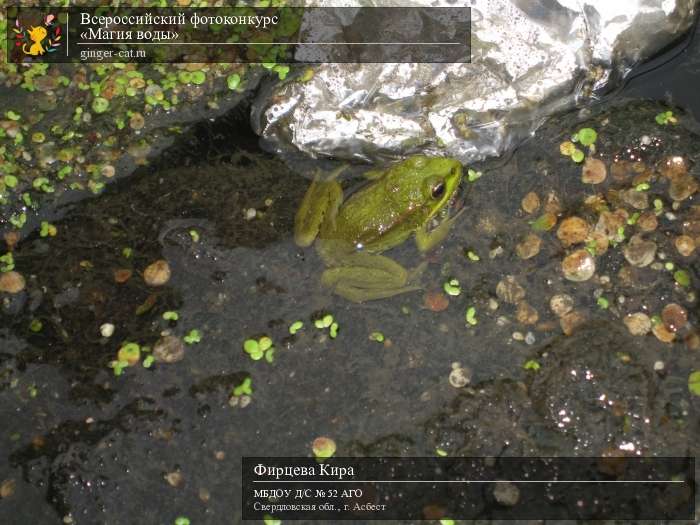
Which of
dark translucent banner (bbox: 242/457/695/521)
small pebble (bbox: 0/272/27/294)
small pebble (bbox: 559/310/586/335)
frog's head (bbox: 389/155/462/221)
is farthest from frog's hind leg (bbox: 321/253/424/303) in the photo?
small pebble (bbox: 0/272/27/294)

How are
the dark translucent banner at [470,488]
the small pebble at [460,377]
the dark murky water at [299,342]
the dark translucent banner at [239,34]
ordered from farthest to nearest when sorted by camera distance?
the dark translucent banner at [239,34] < the small pebble at [460,377] < the dark murky water at [299,342] < the dark translucent banner at [470,488]

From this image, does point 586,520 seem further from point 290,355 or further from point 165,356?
point 165,356

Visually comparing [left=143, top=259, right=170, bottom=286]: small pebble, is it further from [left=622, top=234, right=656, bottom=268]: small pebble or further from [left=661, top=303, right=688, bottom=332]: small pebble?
[left=661, top=303, right=688, bottom=332]: small pebble

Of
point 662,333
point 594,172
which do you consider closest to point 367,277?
Result: point 594,172

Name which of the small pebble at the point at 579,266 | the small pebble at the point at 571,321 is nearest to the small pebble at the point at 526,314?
the small pebble at the point at 571,321

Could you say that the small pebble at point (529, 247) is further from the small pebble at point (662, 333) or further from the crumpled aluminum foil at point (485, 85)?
the small pebble at point (662, 333)

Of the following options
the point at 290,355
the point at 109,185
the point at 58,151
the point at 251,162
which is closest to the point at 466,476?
the point at 290,355
